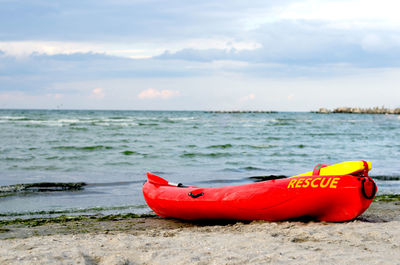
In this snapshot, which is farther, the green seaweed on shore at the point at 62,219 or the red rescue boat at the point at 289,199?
the green seaweed on shore at the point at 62,219

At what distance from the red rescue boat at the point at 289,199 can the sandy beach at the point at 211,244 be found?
0.15 meters

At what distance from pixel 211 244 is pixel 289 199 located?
1.46 metres

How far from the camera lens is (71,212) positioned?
675 centimetres

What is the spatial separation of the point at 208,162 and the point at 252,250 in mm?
9212

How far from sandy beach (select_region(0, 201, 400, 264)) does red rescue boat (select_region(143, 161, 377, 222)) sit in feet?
0.48

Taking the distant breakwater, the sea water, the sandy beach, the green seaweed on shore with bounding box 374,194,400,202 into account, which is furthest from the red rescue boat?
the distant breakwater

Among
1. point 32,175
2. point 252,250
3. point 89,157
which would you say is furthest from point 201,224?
point 89,157

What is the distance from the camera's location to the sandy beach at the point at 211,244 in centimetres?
376

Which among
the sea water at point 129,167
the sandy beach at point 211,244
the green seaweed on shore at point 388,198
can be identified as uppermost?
the sandy beach at point 211,244

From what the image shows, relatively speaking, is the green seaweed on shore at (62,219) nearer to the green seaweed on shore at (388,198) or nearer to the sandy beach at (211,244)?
the sandy beach at (211,244)


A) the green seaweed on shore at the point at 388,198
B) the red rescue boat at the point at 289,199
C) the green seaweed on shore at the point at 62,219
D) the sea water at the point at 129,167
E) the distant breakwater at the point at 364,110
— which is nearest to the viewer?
the red rescue boat at the point at 289,199

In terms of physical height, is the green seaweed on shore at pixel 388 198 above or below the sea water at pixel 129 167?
below

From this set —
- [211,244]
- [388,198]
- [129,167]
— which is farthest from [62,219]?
[129,167]

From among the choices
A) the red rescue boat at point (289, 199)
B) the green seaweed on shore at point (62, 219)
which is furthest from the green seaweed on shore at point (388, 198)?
the green seaweed on shore at point (62, 219)
